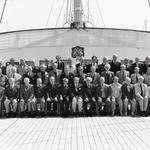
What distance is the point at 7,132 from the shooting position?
6.50m

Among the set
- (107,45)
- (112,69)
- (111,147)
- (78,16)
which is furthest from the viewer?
(78,16)

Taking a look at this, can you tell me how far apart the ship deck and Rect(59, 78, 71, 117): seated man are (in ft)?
1.32

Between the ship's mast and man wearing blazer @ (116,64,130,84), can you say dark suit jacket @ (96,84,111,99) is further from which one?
the ship's mast

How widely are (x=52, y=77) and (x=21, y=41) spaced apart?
588cm

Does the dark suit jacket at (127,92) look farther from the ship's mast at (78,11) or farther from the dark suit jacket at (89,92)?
the ship's mast at (78,11)

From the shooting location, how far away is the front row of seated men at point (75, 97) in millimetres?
8273

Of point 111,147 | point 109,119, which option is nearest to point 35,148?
point 111,147

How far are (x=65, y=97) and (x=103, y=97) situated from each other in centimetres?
95

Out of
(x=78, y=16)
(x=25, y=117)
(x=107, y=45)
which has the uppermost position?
(x=78, y=16)

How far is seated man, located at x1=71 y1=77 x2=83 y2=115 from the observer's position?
323 inches

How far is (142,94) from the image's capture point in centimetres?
837

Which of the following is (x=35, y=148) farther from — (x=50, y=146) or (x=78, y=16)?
(x=78, y=16)

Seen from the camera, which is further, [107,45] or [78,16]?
[78,16]

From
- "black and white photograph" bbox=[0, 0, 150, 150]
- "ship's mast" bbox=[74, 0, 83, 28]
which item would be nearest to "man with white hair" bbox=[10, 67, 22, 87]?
"black and white photograph" bbox=[0, 0, 150, 150]
